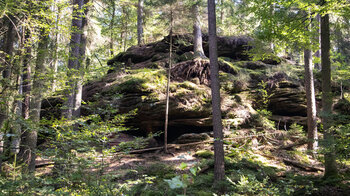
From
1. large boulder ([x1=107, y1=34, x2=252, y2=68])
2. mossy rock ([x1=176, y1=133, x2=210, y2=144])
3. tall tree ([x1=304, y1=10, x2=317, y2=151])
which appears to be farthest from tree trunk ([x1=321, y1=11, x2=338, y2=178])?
large boulder ([x1=107, y1=34, x2=252, y2=68])

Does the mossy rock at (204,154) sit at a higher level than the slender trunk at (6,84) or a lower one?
lower

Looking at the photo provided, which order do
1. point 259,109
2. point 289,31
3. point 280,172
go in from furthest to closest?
1. point 259,109
2. point 280,172
3. point 289,31

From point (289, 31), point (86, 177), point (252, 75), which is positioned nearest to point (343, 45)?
point (252, 75)

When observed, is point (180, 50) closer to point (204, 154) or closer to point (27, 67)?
point (204, 154)

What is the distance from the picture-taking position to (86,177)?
332 centimetres

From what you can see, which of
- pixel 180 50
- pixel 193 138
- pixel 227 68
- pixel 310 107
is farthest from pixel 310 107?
pixel 180 50

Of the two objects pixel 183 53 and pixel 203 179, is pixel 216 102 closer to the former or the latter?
pixel 203 179

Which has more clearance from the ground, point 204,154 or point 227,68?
point 227,68

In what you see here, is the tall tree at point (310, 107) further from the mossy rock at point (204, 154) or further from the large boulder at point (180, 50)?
the large boulder at point (180, 50)

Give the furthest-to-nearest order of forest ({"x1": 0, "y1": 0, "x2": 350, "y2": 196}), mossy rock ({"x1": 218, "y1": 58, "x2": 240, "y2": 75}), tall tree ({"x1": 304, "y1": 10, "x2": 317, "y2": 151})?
mossy rock ({"x1": 218, "y1": 58, "x2": 240, "y2": 75})
tall tree ({"x1": 304, "y1": 10, "x2": 317, "y2": 151})
forest ({"x1": 0, "y1": 0, "x2": 350, "y2": 196})

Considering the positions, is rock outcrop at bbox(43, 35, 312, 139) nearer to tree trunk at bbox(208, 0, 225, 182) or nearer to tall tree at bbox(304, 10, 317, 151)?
tall tree at bbox(304, 10, 317, 151)

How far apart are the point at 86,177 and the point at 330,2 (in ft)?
23.7

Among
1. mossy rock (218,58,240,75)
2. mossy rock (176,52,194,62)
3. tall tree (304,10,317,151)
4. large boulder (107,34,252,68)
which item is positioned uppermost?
large boulder (107,34,252,68)

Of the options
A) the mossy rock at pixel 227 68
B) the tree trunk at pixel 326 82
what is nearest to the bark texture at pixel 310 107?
the tree trunk at pixel 326 82
